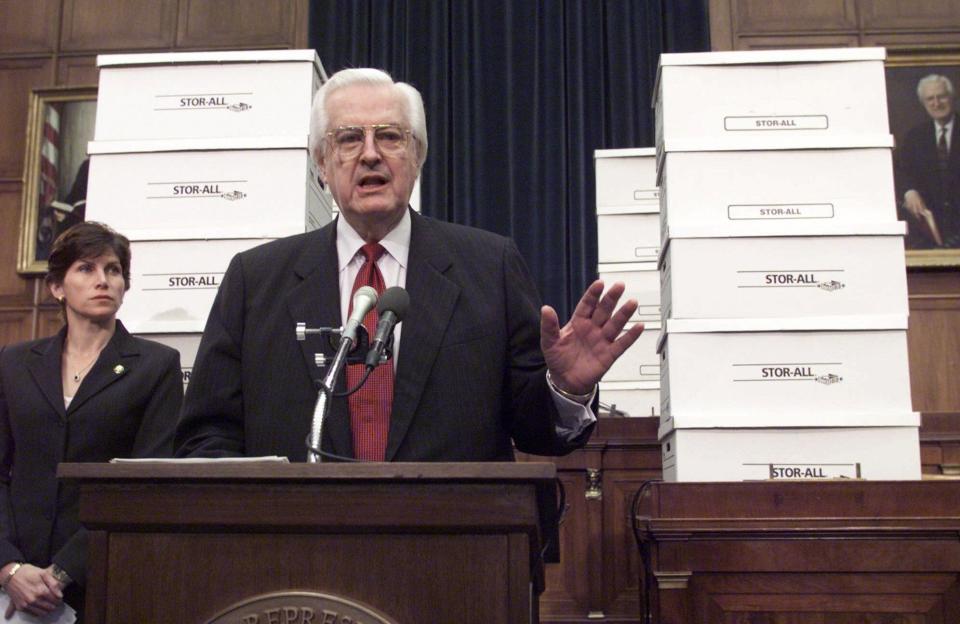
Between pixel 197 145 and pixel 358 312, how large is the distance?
1664 millimetres

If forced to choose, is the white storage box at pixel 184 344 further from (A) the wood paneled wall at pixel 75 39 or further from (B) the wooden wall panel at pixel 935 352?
(B) the wooden wall panel at pixel 935 352

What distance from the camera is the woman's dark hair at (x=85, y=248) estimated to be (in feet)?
9.26

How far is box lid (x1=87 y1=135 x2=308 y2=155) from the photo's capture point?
10.2 feet

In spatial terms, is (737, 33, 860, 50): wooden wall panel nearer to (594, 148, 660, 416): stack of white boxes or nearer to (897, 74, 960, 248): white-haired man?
(897, 74, 960, 248): white-haired man

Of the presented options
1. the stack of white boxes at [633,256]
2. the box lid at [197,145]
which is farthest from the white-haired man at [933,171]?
the box lid at [197,145]

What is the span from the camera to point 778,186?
3016 mm

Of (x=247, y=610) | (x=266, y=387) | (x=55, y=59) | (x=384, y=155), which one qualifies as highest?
(x=55, y=59)

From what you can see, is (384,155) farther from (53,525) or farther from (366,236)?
(53,525)

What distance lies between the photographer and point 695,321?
293 cm

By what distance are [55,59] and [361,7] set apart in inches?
84.0

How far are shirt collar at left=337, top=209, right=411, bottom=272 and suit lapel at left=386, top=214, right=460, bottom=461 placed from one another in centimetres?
2

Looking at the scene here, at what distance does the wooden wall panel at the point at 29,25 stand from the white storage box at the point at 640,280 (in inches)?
181

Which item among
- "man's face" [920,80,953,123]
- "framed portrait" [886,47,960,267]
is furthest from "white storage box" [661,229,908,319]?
"man's face" [920,80,953,123]

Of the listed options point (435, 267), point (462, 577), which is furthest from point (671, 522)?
point (462, 577)
